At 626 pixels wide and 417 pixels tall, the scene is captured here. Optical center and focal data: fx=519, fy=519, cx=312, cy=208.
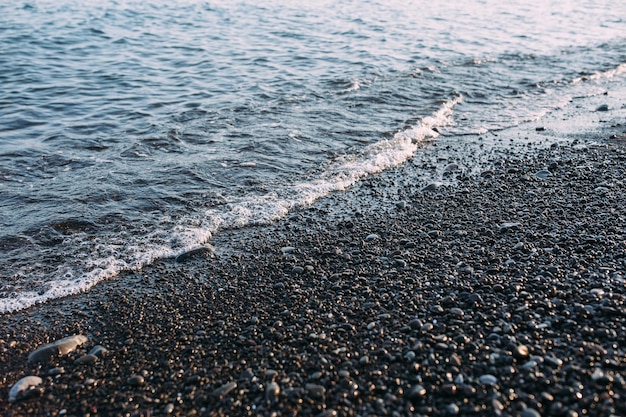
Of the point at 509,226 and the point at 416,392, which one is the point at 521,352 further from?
the point at 509,226

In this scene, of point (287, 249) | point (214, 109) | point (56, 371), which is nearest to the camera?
point (56, 371)

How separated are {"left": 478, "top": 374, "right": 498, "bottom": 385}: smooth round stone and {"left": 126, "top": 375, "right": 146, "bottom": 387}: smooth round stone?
114 inches

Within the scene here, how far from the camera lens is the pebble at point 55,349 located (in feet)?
16.2

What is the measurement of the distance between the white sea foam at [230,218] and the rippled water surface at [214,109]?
0.09 ft

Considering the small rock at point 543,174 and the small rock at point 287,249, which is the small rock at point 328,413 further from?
the small rock at point 543,174

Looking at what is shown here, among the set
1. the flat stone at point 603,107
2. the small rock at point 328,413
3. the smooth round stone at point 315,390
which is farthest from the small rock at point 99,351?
the flat stone at point 603,107

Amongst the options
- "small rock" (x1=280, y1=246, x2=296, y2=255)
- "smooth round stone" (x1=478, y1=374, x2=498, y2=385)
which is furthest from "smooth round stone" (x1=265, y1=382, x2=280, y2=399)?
"small rock" (x1=280, y1=246, x2=296, y2=255)

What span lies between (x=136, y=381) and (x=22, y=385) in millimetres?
1006

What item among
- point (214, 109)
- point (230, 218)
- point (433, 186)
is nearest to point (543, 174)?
point (433, 186)

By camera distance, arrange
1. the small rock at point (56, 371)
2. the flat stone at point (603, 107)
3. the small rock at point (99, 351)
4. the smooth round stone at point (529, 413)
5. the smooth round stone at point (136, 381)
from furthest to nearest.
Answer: the flat stone at point (603, 107), the small rock at point (99, 351), the small rock at point (56, 371), the smooth round stone at point (136, 381), the smooth round stone at point (529, 413)

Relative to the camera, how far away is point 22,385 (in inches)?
180

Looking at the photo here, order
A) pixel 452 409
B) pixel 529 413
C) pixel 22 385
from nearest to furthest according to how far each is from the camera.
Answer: pixel 529 413, pixel 452 409, pixel 22 385

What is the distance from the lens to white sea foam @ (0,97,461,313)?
6.17m

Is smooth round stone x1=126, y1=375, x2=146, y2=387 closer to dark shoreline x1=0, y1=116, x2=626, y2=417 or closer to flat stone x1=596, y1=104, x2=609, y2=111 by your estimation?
dark shoreline x1=0, y1=116, x2=626, y2=417
